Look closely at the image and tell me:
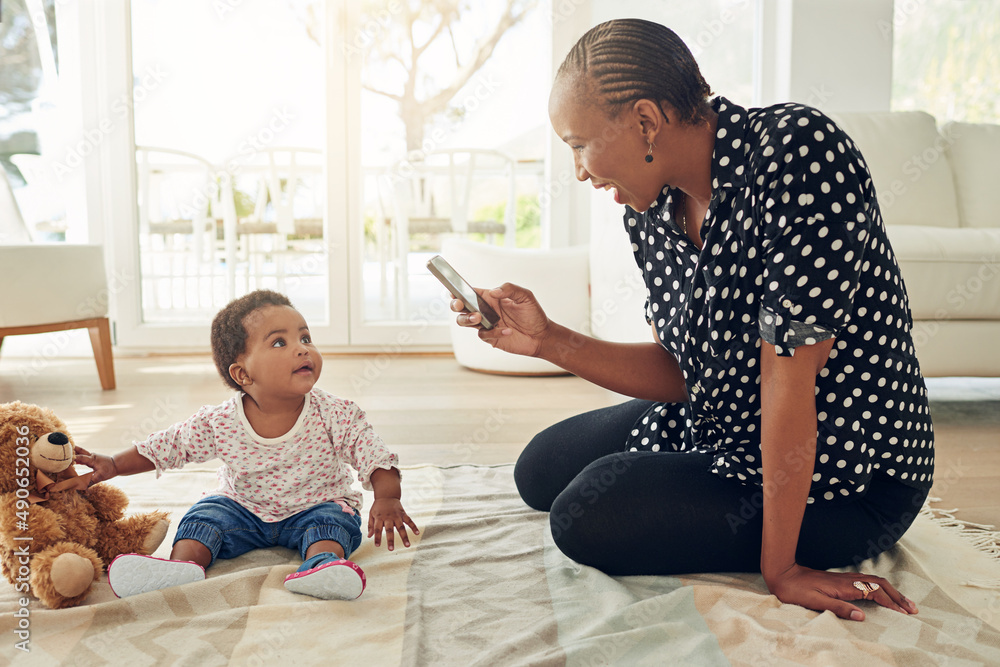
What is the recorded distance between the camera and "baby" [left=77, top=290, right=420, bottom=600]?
1.15 metres

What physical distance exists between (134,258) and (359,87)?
1217 millimetres

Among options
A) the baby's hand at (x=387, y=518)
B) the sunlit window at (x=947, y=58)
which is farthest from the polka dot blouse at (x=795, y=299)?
the sunlit window at (x=947, y=58)

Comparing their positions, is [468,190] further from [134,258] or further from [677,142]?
[677,142]

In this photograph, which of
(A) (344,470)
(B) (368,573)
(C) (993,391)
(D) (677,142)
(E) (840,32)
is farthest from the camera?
(E) (840,32)

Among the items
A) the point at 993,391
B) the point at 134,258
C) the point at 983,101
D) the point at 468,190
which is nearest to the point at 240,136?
the point at 134,258

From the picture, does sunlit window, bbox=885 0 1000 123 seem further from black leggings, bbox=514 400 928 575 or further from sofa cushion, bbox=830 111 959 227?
black leggings, bbox=514 400 928 575

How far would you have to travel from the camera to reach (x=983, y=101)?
3541 mm

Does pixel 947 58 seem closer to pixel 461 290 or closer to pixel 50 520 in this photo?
pixel 461 290

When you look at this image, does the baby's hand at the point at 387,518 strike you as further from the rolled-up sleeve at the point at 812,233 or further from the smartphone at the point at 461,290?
the rolled-up sleeve at the point at 812,233

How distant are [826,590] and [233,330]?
0.90 m

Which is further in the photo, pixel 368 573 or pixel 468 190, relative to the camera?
pixel 468 190

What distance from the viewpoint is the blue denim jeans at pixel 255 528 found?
1.12m

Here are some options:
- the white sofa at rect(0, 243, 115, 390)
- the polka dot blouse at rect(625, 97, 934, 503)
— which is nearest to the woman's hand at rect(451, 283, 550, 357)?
the polka dot blouse at rect(625, 97, 934, 503)

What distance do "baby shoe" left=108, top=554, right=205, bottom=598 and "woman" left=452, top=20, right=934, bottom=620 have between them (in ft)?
1.62
